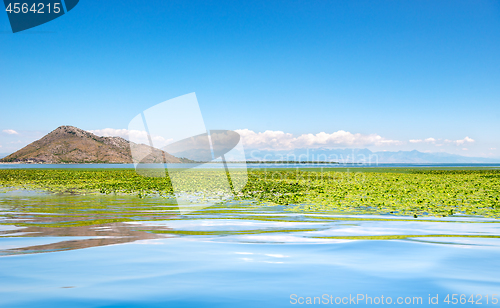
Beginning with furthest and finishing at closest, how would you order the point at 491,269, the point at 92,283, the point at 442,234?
the point at 442,234 → the point at 491,269 → the point at 92,283

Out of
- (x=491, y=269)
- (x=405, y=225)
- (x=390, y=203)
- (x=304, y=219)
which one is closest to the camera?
(x=491, y=269)

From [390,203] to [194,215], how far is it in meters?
10.4

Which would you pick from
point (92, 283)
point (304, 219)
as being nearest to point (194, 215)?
point (304, 219)

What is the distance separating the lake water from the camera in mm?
5156

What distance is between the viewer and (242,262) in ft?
22.6

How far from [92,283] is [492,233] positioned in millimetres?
11288

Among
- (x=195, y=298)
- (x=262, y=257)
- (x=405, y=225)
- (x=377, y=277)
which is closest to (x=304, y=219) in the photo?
(x=405, y=225)

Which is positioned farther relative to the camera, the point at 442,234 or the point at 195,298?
the point at 442,234

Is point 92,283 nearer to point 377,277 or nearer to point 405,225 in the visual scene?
point 377,277

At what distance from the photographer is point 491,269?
649 cm

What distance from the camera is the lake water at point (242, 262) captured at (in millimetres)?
5156

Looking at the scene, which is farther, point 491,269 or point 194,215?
point 194,215

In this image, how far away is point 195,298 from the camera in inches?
200

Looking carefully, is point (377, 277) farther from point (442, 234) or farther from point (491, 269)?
point (442, 234)
